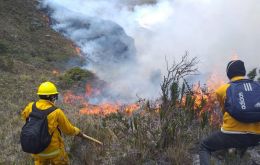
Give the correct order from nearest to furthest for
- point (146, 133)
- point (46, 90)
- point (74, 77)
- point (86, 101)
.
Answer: point (46, 90), point (146, 133), point (86, 101), point (74, 77)

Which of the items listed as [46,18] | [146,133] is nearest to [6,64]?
[46,18]

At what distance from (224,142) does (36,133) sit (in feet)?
6.67

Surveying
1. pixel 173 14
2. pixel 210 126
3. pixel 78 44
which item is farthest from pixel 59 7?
pixel 210 126

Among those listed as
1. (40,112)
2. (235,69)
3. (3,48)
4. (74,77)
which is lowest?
(40,112)

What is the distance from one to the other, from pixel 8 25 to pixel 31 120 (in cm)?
2215

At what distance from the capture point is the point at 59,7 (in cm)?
3209

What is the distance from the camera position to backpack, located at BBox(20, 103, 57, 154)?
5422 mm

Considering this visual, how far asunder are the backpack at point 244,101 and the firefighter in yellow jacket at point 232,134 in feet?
0.36

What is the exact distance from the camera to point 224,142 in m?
5.36

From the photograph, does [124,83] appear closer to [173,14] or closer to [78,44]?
[78,44]

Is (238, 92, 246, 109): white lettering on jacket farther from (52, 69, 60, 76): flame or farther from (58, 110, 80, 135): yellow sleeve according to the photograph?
(52, 69, 60, 76): flame

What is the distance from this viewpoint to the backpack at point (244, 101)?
5078 millimetres

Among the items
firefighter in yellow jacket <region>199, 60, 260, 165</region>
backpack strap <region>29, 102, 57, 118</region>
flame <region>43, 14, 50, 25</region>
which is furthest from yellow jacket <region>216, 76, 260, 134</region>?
flame <region>43, 14, 50, 25</region>

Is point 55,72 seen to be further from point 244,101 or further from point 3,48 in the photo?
point 244,101
